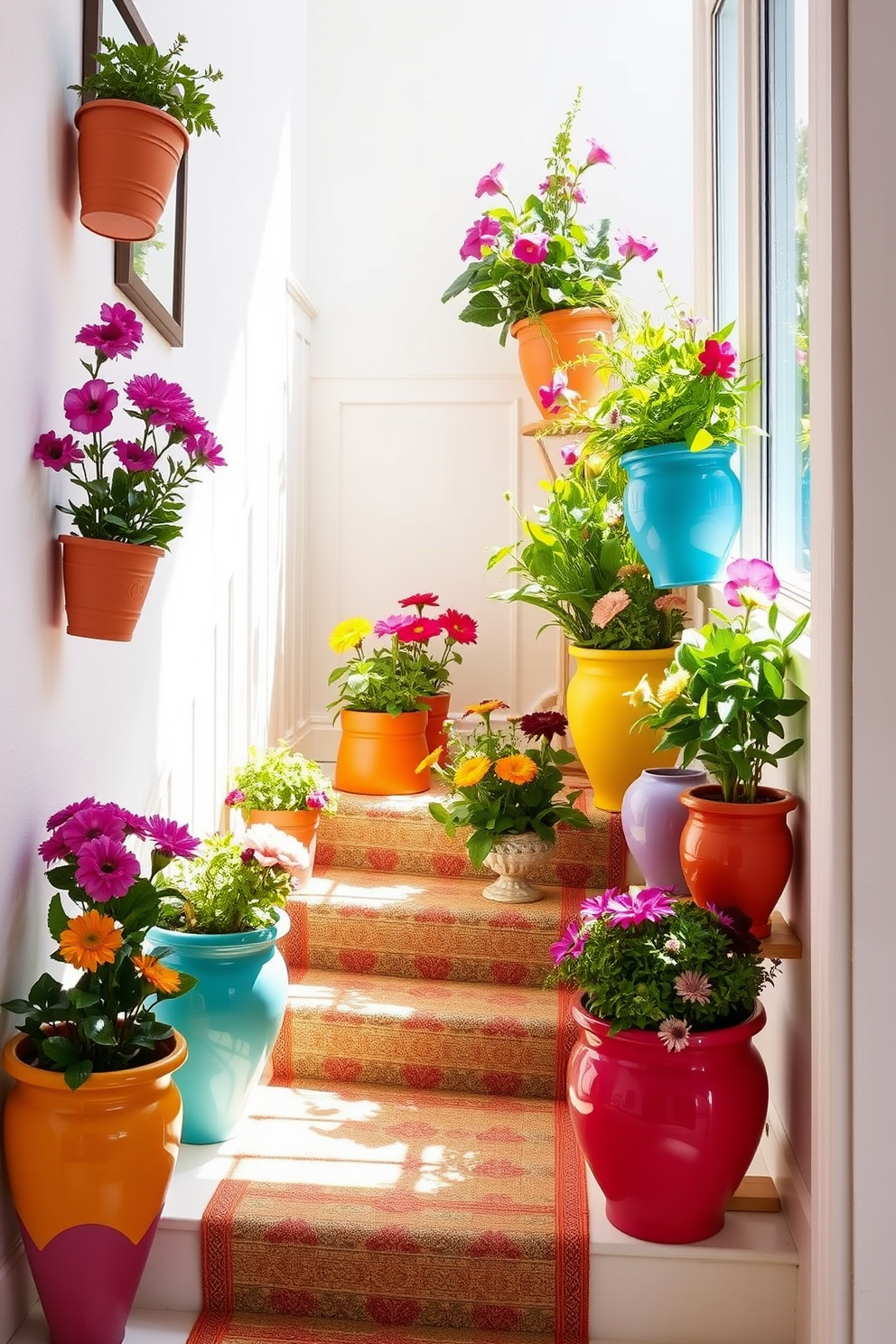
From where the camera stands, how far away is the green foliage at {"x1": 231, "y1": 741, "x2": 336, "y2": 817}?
2.95 meters

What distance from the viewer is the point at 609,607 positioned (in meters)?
2.97

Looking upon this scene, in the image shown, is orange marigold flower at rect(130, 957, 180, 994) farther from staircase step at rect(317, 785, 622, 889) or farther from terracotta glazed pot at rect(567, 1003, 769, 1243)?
staircase step at rect(317, 785, 622, 889)

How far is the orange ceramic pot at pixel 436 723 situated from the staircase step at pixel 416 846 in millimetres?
417

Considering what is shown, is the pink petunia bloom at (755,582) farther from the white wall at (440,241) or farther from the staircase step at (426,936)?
the white wall at (440,241)

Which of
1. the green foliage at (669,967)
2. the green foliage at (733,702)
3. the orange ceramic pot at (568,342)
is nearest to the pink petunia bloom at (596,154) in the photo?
the orange ceramic pot at (568,342)

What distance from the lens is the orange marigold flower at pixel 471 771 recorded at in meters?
2.90

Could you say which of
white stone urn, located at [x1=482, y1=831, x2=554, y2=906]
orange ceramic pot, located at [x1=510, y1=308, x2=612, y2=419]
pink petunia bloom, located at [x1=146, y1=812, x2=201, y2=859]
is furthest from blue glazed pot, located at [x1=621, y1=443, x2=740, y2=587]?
pink petunia bloom, located at [x1=146, y1=812, x2=201, y2=859]

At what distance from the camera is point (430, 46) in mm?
4039

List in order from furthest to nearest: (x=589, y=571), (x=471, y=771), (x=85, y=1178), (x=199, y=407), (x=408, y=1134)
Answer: (x=589, y=571) < (x=471, y=771) < (x=199, y=407) < (x=408, y=1134) < (x=85, y=1178)

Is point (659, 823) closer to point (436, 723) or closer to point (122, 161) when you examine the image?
point (436, 723)

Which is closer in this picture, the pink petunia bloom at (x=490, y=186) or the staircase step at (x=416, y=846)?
the staircase step at (x=416, y=846)

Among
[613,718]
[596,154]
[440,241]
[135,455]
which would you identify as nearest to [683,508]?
[613,718]

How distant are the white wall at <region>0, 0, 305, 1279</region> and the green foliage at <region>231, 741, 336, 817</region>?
0.31 ft

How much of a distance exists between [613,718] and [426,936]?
722 millimetres
